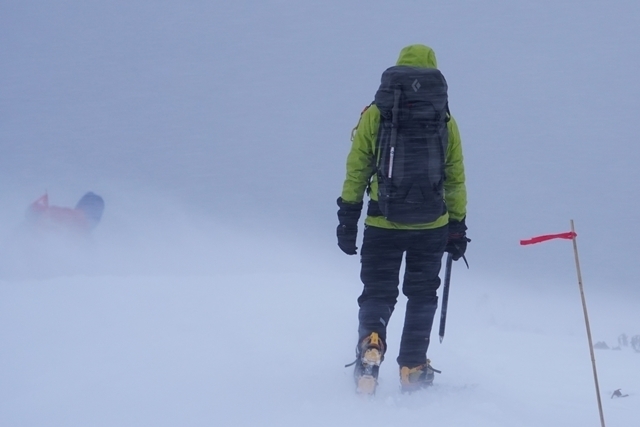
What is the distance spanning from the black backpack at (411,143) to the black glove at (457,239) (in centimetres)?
30

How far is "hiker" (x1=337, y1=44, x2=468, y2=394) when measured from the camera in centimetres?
245

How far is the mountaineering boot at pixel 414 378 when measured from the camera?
269 centimetres

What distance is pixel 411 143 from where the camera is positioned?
8.11 feet

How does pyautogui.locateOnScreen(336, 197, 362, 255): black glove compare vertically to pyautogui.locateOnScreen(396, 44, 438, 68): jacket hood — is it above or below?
below

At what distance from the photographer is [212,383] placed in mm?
2676

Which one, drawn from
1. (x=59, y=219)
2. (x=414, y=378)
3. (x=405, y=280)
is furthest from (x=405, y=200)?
(x=59, y=219)

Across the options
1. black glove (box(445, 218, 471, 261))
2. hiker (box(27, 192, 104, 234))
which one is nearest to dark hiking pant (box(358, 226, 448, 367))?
black glove (box(445, 218, 471, 261))

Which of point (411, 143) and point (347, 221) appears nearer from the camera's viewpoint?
point (411, 143)

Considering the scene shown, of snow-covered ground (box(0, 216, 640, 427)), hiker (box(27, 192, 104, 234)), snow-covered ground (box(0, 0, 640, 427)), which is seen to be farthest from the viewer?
hiker (box(27, 192, 104, 234))

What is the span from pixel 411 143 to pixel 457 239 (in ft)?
2.00

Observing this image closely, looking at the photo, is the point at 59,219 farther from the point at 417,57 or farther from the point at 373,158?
the point at 417,57

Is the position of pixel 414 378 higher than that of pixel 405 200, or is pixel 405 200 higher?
pixel 405 200

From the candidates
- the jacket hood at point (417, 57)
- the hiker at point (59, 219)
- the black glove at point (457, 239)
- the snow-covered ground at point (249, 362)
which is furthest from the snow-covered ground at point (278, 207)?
the jacket hood at point (417, 57)

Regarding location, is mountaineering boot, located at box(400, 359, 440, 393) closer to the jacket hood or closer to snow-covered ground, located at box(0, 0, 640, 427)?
snow-covered ground, located at box(0, 0, 640, 427)
